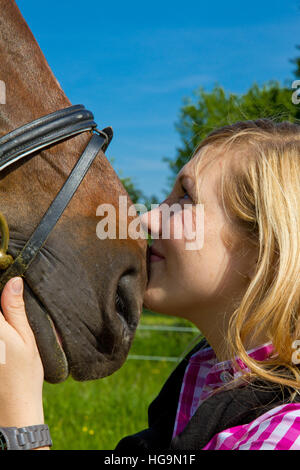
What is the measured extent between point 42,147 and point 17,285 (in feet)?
1.22

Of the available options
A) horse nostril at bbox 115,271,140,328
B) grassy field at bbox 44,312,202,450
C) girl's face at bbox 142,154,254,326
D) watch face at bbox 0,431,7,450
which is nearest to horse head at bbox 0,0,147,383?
horse nostril at bbox 115,271,140,328

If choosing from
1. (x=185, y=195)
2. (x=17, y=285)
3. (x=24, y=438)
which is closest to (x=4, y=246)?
(x=17, y=285)

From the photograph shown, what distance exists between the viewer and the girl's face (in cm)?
154

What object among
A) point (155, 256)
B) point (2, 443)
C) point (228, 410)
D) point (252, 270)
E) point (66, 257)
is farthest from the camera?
point (155, 256)

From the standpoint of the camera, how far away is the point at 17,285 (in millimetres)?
1333

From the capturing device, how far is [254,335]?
1.44m

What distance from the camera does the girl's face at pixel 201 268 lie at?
1.54 meters

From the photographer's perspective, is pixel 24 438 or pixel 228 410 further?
pixel 228 410

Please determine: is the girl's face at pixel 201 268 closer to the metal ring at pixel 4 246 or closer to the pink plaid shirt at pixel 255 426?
the pink plaid shirt at pixel 255 426

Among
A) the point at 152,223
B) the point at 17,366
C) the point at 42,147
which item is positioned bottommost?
the point at 17,366

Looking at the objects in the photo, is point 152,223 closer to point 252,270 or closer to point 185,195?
point 185,195

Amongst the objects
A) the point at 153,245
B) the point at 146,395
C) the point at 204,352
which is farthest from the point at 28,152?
the point at 146,395

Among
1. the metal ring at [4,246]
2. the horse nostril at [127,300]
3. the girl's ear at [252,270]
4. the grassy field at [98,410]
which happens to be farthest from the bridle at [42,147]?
the grassy field at [98,410]

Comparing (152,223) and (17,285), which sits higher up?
(152,223)
